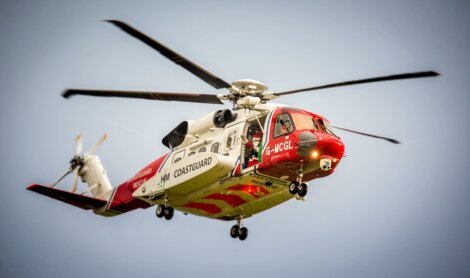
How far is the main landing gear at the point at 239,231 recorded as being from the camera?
1948 cm

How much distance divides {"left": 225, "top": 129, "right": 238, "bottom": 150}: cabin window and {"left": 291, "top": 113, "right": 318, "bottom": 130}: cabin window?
5.78ft

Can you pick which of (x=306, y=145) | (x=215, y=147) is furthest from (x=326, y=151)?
(x=215, y=147)

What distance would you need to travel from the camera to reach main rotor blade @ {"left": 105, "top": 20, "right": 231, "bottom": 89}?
14372mm

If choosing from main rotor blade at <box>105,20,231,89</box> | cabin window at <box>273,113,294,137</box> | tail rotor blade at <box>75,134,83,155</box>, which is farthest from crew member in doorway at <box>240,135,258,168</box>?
tail rotor blade at <box>75,134,83,155</box>

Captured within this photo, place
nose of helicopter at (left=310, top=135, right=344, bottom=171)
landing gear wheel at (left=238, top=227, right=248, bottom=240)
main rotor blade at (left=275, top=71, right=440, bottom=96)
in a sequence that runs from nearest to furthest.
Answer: main rotor blade at (left=275, top=71, right=440, bottom=96)
nose of helicopter at (left=310, top=135, right=344, bottom=171)
landing gear wheel at (left=238, top=227, right=248, bottom=240)

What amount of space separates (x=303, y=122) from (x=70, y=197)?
806 cm

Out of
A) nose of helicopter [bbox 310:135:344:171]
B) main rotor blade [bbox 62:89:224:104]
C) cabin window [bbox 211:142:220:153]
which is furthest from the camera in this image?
cabin window [bbox 211:142:220:153]

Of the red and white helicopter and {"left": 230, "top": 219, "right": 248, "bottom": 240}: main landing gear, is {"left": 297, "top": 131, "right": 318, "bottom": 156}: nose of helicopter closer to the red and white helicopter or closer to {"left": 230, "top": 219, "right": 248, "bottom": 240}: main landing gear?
the red and white helicopter

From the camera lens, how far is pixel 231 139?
711 inches

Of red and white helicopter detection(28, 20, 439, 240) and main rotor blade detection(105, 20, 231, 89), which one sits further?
red and white helicopter detection(28, 20, 439, 240)

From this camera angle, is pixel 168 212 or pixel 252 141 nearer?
pixel 252 141

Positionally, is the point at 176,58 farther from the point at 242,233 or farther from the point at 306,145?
the point at 242,233

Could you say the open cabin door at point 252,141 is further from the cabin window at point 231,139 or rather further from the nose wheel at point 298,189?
the nose wheel at point 298,189

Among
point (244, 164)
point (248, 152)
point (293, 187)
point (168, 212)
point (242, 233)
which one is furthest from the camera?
point (242, 233)
